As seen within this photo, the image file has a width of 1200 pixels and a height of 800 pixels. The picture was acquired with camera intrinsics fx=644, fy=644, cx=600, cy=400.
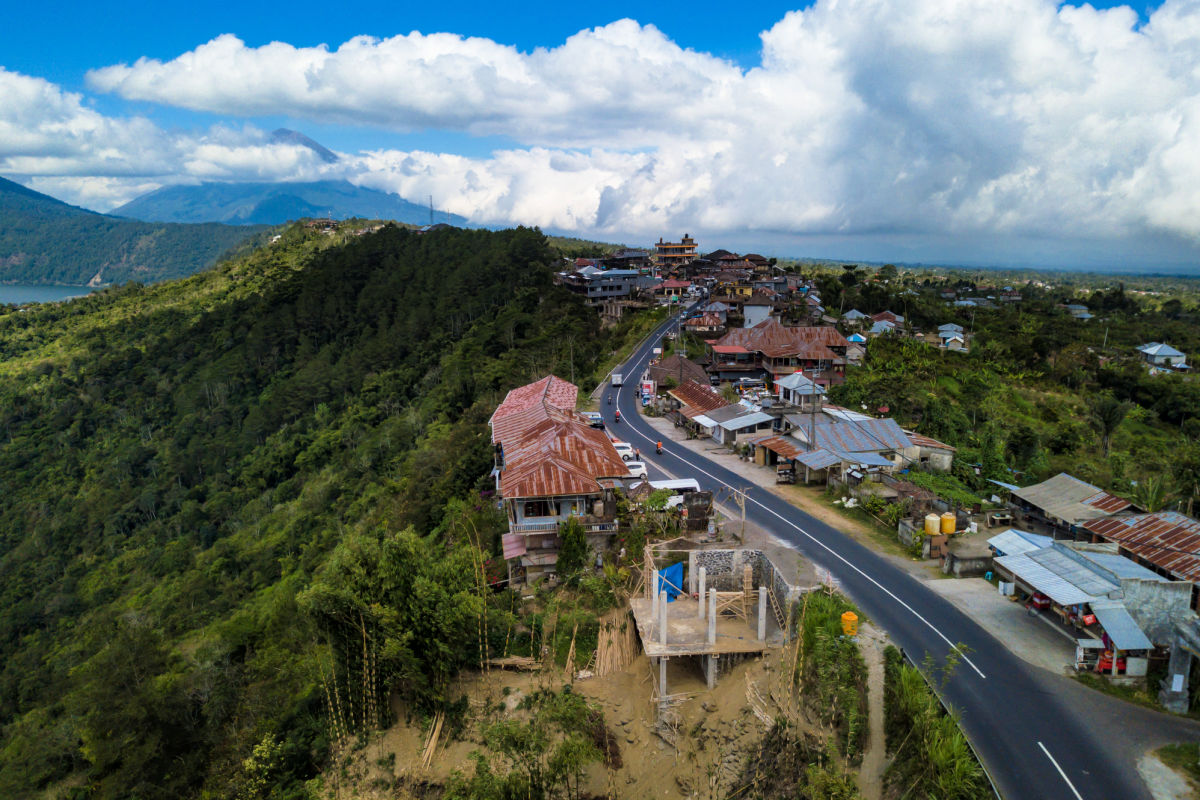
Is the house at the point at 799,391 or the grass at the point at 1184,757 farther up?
the house at the point at 799,391

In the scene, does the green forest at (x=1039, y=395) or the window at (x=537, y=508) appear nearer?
the window at (x=537, y=508)

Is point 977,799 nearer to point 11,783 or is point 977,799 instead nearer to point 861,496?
point 861,496

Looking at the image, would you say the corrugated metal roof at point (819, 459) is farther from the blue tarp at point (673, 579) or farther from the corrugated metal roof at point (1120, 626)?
the corrugated metal roof at point (1120, 626)

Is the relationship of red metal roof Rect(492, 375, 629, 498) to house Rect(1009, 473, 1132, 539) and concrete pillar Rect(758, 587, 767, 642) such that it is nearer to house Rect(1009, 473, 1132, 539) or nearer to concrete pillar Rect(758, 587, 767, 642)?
concrete pillar Rect(758, 587, 767, 642)

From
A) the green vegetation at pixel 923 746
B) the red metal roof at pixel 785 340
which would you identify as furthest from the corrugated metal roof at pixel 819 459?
the red metal roof at pixel 785 340

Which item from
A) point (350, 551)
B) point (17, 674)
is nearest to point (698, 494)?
point (350, 551)

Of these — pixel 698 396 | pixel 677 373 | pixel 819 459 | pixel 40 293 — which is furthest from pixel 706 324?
pixel 40 293
